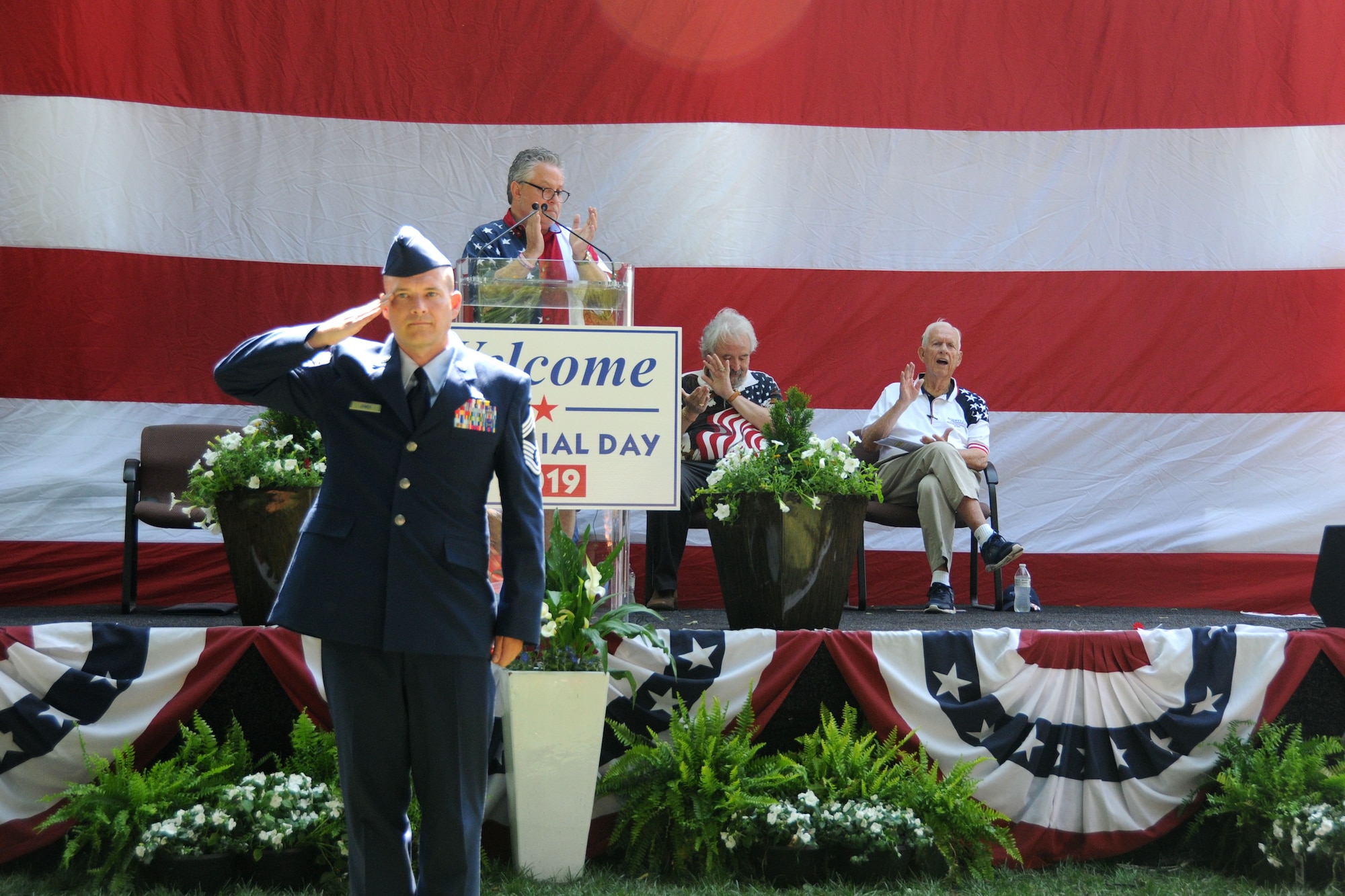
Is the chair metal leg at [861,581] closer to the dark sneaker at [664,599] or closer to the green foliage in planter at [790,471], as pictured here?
the dark sneaker at [664,599]

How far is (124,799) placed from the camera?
2.47 meters

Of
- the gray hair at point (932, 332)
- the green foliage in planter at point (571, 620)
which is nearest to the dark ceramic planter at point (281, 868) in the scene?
the green foliage in planter at point (571, 620)

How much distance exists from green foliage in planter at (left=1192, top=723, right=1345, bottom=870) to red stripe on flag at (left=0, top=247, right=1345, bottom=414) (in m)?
1.85

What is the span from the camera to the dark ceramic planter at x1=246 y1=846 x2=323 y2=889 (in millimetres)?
2449

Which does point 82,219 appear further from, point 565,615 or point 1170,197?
point 1170,197

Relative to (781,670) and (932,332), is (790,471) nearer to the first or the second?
(781,670)

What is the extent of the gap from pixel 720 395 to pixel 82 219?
2289 mm

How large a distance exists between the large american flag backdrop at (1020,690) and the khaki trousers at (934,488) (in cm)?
109

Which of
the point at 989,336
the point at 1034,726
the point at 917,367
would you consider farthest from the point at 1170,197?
Result: the point at 1034,726

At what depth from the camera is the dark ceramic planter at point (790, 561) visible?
9.48 ft

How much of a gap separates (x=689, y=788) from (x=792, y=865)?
264 mm

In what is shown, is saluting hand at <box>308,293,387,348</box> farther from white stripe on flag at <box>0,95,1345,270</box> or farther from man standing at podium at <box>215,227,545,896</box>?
white stripe on flag at <box>0,95,1345,270</box>

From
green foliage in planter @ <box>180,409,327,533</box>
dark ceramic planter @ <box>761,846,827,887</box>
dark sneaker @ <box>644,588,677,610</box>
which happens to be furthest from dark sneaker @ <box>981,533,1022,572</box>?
green foliage in planter @ <box>180,409,327,533</box>

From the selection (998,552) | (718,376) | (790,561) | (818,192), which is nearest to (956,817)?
(790,561)
